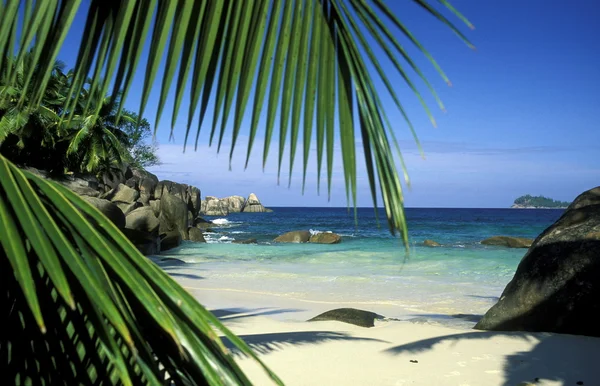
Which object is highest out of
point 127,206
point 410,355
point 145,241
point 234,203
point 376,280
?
point 127,206

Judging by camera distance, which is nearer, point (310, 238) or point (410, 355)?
point (410, 355)

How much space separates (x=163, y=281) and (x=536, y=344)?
6758 mm

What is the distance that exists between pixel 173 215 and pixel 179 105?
102ft

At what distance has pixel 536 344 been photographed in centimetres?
657

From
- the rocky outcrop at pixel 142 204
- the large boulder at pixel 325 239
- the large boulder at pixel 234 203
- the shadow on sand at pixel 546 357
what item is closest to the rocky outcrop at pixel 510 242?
the large boulder at pixel 325 239

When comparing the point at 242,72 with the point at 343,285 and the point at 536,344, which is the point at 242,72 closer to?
the point at 536,344

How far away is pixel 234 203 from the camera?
96.8 meters

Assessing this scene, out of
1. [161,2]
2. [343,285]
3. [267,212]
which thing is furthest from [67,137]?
[267,212]

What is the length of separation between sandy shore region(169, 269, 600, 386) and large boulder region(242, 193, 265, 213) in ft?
307

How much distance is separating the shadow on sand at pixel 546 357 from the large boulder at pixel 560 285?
33 cm

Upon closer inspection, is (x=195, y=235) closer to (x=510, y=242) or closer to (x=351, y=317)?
(x=510, y=242)

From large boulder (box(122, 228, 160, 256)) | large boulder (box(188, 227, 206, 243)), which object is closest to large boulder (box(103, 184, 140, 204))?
large boulder (box(188, 227, 206, 243))

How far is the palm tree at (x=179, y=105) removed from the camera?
0.61m

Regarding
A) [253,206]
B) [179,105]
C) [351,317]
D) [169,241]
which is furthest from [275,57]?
[253,206]
